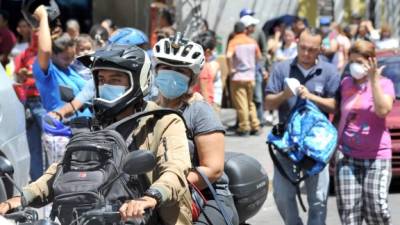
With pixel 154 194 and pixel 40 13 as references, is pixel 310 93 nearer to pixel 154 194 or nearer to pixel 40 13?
pixel 40 13

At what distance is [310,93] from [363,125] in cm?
45

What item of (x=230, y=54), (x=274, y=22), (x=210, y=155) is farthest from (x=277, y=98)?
(x=274, y=22)

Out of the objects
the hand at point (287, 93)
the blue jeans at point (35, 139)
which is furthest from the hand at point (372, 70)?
the blue jeans at point (35, 139)

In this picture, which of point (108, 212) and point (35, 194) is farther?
point (35, 194)

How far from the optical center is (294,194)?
720cm

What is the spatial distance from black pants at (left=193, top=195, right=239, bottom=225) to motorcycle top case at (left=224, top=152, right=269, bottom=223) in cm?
27

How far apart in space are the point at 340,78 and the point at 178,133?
320 centimetres

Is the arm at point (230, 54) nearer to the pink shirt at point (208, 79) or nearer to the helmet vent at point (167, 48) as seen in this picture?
the pink shirt at point (208, 79)

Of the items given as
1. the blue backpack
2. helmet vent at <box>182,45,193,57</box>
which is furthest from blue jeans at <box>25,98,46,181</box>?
helmet vent at <box>182,45,193,57</box>

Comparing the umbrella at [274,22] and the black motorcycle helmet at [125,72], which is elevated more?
the black motorcycle helmet at [125,72]

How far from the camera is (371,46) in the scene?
273 inches

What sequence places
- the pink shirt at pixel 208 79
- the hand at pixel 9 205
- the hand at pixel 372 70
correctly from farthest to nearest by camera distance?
the pink shirt at pixel 208 79
the hand at pixel 372 70
the hand at pixel 9 205

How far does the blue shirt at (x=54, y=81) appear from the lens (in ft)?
25.7

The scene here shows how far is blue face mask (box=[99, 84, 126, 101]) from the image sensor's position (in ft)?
13.8
